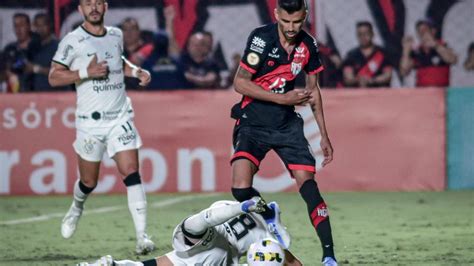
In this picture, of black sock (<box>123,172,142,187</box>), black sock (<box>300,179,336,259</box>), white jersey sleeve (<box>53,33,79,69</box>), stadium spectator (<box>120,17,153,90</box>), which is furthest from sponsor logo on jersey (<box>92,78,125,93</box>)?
stadium spectator (<box>120,17,153,90</box>)

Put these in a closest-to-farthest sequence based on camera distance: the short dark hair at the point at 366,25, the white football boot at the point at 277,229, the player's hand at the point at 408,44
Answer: the white football boot at the point at 277,229 < the short dark hair at the point at 366,25 < the player's hand at the point at 408,44

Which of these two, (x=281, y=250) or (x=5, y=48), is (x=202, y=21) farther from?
(x=281, y=250)

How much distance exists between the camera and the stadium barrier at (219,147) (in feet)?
51.0

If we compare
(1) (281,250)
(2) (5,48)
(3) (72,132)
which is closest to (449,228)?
(1) (281,250)

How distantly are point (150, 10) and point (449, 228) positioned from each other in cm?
718

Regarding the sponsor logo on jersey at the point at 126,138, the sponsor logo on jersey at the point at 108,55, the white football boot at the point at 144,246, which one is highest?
the sponsor logo on jersey at the point at 108,55

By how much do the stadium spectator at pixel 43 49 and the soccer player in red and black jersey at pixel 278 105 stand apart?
6.44 metres

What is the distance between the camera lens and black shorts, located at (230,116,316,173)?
30.3 feet

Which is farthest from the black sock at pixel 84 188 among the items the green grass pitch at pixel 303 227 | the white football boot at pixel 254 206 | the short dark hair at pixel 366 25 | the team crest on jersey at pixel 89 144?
the short dark hair at pixel 366 25

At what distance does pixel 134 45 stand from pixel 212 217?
310 inches

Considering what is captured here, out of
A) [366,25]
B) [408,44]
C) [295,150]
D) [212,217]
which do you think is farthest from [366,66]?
[212,217]

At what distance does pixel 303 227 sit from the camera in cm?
1213

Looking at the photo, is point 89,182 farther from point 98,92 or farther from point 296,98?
point 296,98

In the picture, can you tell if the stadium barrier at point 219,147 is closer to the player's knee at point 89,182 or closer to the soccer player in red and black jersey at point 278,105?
the player's knee at point 89,182
